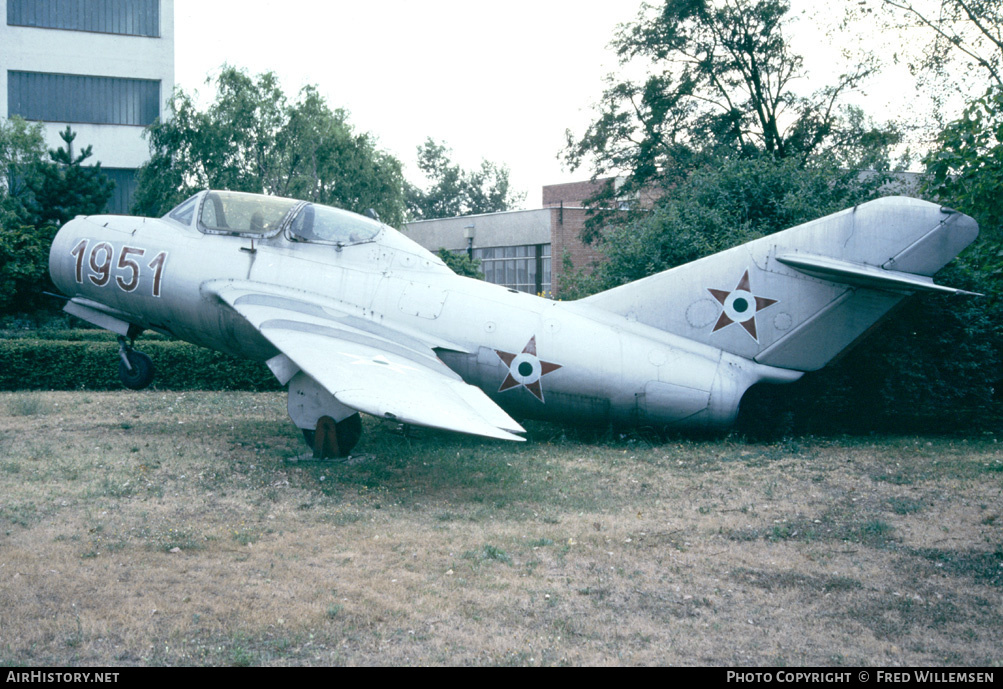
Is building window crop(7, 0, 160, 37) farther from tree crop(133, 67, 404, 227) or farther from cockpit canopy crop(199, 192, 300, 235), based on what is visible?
cockpit canopy crop(199, 192, 300, 235)

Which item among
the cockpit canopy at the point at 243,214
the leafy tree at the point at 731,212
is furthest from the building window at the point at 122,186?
the leafy tree at the point at 731,212

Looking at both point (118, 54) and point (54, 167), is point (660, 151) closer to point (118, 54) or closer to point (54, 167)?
point (54, 167)

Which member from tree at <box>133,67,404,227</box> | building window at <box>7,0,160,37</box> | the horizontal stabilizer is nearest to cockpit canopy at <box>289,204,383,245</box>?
the horizontal stabilizer

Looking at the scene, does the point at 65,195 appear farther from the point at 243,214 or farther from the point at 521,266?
the point at 521,266

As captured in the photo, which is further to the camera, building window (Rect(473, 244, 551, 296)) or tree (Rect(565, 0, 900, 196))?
building window (Rect(473, 244, 551, 296))

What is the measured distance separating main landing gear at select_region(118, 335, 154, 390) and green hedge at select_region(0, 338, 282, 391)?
377 cm

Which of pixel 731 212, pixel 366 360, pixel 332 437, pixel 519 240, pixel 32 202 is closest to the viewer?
pixel 366 360

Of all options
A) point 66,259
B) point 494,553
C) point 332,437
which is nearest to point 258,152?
point 66,259

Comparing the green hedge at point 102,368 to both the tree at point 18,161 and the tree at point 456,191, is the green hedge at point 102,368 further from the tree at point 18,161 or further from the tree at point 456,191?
the tree at point 456,191

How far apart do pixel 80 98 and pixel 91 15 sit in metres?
4.48

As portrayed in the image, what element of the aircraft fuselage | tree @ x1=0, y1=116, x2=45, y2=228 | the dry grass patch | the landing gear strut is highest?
tree @ x1=0, y1=116, x2=45, y2=228

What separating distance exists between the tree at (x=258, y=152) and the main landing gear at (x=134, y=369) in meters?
20.8

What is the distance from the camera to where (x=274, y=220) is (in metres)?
11.9

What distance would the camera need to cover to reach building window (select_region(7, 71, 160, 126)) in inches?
1622
